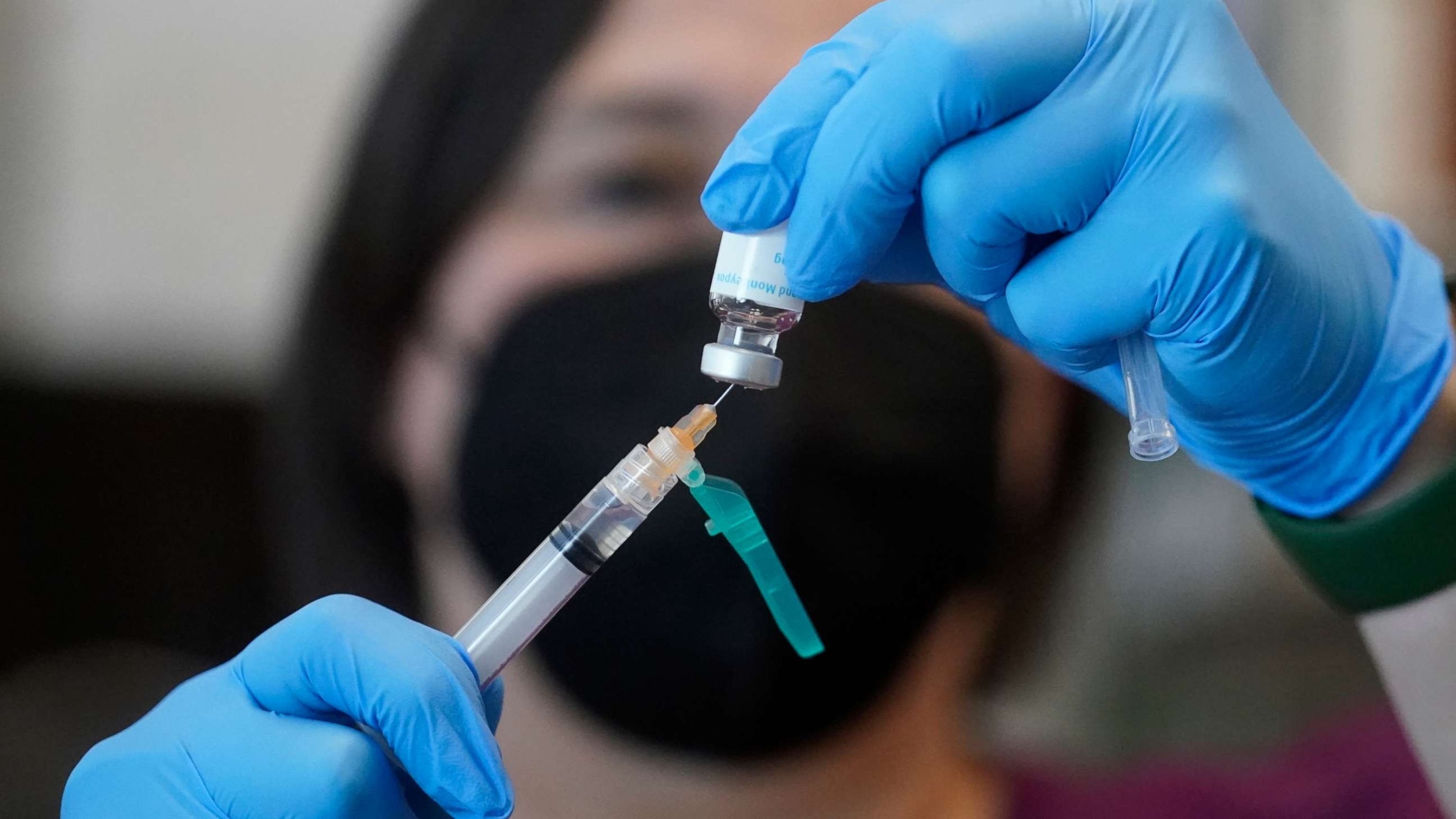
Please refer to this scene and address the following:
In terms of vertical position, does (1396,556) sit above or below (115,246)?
below

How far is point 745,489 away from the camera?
1.09m

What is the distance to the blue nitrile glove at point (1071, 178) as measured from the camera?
654mm

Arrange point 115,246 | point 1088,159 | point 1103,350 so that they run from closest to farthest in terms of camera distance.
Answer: point 1088,159 → point 1103,350 → point 115,246

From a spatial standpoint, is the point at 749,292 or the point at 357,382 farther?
the point at 357,382

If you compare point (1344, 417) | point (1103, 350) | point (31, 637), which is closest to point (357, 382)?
point (31, 637)

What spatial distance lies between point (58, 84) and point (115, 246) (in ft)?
0.69

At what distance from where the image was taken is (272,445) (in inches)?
42.1

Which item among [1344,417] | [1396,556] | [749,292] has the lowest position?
[1396,556]

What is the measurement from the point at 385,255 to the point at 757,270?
0.60 m

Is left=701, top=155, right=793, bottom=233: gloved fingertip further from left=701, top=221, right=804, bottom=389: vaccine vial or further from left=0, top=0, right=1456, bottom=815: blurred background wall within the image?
left=0, top=0, right=1456, bottom=815: blurred background wall

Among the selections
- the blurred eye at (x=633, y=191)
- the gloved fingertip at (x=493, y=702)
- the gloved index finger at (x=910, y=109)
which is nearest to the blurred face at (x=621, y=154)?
the blurred eye at (x=633, y=191)

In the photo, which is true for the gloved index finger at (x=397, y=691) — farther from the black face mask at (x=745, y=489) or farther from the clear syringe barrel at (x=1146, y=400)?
the clear syringe barrel at (x=1146, y=400)

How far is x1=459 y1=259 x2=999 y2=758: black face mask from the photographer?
109cm

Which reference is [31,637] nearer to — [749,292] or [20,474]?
[20,474]
